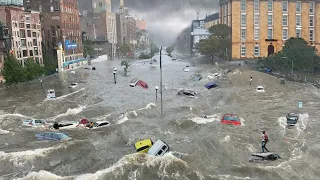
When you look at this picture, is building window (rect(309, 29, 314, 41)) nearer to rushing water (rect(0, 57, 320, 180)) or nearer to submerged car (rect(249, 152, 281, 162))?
rushing water (rect(0, 57, 320, 180))

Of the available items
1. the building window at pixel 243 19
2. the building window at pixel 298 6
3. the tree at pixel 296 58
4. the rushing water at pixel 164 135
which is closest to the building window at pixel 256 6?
the building window at pixel 243 19

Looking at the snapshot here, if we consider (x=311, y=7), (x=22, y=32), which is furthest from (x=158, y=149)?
(x=311, y=7)

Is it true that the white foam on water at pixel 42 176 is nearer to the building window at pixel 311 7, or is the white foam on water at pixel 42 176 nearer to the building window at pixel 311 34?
the building window at pixel 311 34

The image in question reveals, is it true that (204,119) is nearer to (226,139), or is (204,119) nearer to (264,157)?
(226,139)

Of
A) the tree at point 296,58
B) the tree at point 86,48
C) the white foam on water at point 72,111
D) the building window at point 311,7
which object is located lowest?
the white foam on water at point 72,111

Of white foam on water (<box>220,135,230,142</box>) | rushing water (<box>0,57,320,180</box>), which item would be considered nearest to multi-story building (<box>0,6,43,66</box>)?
rushing water (<box>0,57,320,180</box>)

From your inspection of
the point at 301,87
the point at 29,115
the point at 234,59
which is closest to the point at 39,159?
the point at 29,115
